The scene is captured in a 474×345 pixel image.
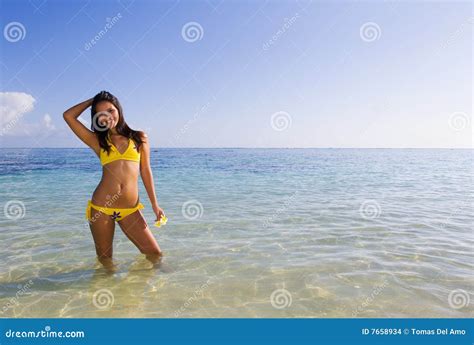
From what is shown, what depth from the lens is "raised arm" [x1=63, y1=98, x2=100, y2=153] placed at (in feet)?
15.8

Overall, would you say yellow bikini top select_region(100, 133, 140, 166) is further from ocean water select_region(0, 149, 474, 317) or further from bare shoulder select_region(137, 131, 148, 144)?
ocean water select_region(0, 149, 474, 317)

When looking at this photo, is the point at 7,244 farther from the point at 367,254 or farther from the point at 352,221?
the point at 352,221

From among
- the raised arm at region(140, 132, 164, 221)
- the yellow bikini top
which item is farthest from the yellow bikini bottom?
the yellow bikini top

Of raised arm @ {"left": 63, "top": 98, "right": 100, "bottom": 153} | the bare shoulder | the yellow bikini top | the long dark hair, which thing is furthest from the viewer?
the bare shoulder

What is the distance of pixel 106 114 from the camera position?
4.72 m

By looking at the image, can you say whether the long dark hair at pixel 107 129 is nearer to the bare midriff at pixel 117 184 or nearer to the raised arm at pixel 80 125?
the raised arm at pixel 80 125

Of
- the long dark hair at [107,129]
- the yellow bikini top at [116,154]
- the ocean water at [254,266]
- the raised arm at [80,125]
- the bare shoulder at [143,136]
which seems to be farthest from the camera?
the bare shoulder at [143,136]

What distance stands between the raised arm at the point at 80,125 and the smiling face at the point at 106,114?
0.68ft

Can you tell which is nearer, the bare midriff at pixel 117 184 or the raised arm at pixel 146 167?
the bare midriff at pixel 117 184

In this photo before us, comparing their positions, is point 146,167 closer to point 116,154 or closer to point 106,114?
point 116,154

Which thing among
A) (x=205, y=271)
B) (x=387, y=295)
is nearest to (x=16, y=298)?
(x=205, y=271)

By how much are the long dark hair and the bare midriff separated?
0.82 ft

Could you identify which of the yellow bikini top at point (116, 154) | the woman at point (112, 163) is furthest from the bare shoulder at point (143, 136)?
the yellow bikini top at point (116, 154)

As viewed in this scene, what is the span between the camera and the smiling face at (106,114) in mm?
4707
